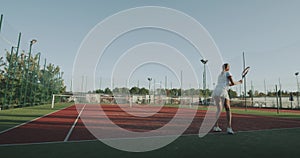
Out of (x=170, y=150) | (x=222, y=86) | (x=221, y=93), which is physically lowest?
(x=170, y=150)

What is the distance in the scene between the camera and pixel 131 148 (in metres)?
2.92

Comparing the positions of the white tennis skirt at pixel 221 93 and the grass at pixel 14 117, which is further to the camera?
the grass at pixel 14 117

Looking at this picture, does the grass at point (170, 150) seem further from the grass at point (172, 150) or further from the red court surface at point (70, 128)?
the red court surface at point (70, 128)

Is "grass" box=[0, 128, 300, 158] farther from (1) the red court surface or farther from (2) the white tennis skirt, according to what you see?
(2) the white tennis skirt

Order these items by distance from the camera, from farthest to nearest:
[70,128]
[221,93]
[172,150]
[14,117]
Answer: [14,117], [70,128], [221,93], [172,150]

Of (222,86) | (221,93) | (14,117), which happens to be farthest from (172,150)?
(14,117)

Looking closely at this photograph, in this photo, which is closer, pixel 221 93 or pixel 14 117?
pixel 221 93

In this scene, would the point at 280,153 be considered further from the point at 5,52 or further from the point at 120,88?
the point at 120,88

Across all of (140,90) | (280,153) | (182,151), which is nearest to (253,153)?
(280,153)

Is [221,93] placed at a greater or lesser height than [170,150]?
greater

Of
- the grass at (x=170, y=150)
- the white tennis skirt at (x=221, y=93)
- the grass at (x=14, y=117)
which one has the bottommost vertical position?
the grass at (x=14, y=117)

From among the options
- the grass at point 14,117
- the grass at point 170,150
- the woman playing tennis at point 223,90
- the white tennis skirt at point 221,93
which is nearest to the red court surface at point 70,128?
the grass at point 14,117

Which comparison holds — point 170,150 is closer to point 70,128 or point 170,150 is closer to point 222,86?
point 222,86

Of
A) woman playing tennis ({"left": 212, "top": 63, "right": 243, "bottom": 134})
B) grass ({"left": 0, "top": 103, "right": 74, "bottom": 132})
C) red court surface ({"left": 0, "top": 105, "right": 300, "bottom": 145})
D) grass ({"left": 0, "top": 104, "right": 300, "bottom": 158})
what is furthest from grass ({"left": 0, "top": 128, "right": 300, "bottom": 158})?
grass ({"left": 0, "top": 103, "right": 74, "bottom": 132})
